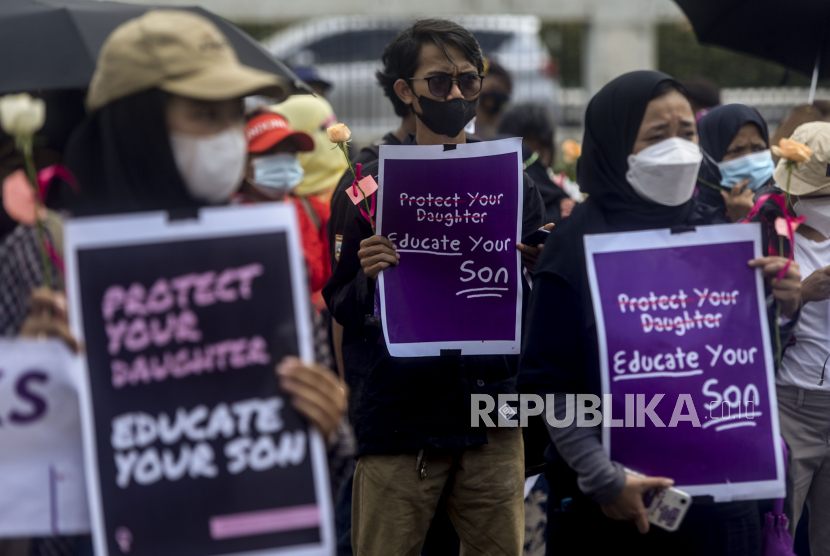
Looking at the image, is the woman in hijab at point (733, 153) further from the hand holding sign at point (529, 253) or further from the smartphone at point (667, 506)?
the smartphone at point (667, 506)

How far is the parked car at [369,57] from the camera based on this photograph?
13633 mm

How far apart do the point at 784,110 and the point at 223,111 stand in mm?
12474

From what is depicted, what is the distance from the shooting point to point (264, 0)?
14.9 meters

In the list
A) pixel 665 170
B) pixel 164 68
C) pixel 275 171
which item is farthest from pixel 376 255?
pixel 275 171

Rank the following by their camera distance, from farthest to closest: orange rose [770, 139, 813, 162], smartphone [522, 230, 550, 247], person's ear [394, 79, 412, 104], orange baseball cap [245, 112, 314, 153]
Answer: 1. orange baseball cap [245, 112, 314, 153]
2. person's ear [394, 79, 412, 104]
3. smartphone [522, 230, 550, 247]
4. orange rose [770, 139, 813, 162]

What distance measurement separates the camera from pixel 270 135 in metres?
4.61

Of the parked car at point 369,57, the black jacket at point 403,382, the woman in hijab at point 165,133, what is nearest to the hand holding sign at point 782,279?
the black jacket at point 403,382

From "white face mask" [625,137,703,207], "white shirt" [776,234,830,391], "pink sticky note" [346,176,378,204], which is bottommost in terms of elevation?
"white shirt" [776,234,830,391]

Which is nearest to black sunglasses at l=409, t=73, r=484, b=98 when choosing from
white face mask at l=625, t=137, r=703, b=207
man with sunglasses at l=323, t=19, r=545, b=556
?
man with sunglasses at l=323, t=19, r=545, b=556

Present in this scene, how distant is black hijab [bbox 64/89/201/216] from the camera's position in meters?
2.11

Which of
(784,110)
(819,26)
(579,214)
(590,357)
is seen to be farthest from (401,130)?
(784,110)

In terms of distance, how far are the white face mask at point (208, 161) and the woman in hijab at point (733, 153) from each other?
2.95 m

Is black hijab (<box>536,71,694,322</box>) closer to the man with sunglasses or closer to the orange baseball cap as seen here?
the man with sunglasses

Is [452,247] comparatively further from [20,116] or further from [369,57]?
[369,57]
